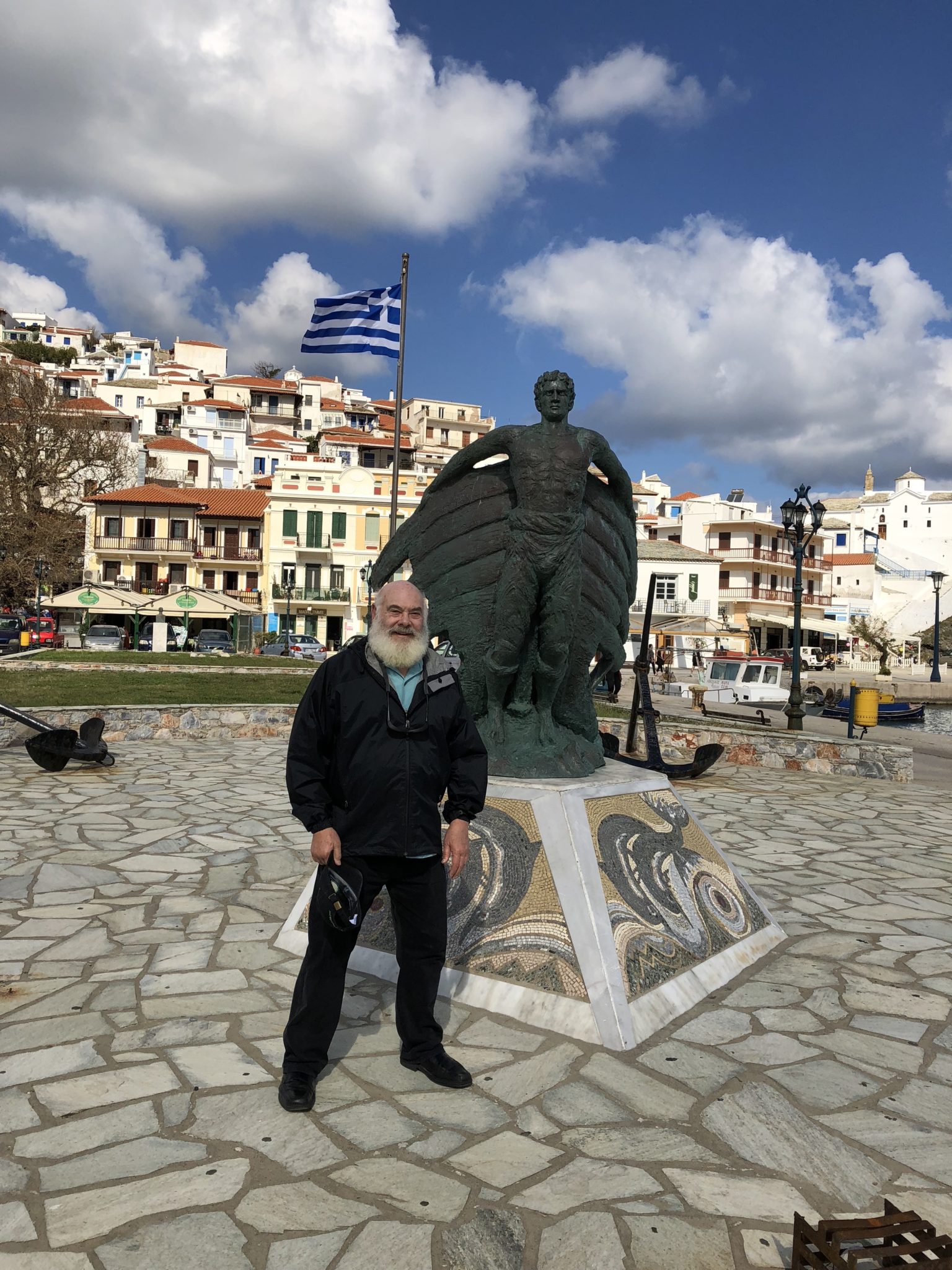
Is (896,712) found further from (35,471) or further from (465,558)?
(35,471)

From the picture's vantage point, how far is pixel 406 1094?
2.89 m

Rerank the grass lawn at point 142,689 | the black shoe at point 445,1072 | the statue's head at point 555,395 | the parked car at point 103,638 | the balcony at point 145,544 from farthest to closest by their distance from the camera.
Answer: the balcony at point 145,544 < the parked car at point 103,638 < the grass lawn at point 142,689 < the statue's head at point 555,395 < the black shoe at point 445,1072

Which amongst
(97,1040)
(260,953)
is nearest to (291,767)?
(97,1040)

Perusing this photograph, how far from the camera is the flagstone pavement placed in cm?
220

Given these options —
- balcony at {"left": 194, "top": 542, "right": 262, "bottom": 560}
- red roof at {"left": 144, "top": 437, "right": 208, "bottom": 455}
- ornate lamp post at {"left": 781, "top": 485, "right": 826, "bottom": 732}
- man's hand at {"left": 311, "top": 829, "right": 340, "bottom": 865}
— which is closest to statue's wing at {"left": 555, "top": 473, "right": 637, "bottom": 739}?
man's hand at {"left": 311, "top": 829, "right": 340, "bottom": 865}

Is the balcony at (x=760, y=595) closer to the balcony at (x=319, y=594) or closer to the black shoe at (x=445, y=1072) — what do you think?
the balcony at (x=319, y=594)

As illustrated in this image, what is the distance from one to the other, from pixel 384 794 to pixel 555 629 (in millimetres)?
2171

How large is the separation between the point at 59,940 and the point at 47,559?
120 feet

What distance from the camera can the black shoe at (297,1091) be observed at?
273 centimetres

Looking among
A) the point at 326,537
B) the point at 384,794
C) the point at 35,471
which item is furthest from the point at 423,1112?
the point at 35,471

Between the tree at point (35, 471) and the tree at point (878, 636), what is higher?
the tree at point (35, 471)

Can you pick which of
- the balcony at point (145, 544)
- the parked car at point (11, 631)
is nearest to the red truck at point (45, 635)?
the parked car at point (11, 631)

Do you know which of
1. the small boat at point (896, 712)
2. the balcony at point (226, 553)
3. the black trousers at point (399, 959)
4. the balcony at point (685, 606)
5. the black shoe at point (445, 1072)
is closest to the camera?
the black trousers at point (399, 959)

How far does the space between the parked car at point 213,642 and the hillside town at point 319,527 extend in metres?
0.87
